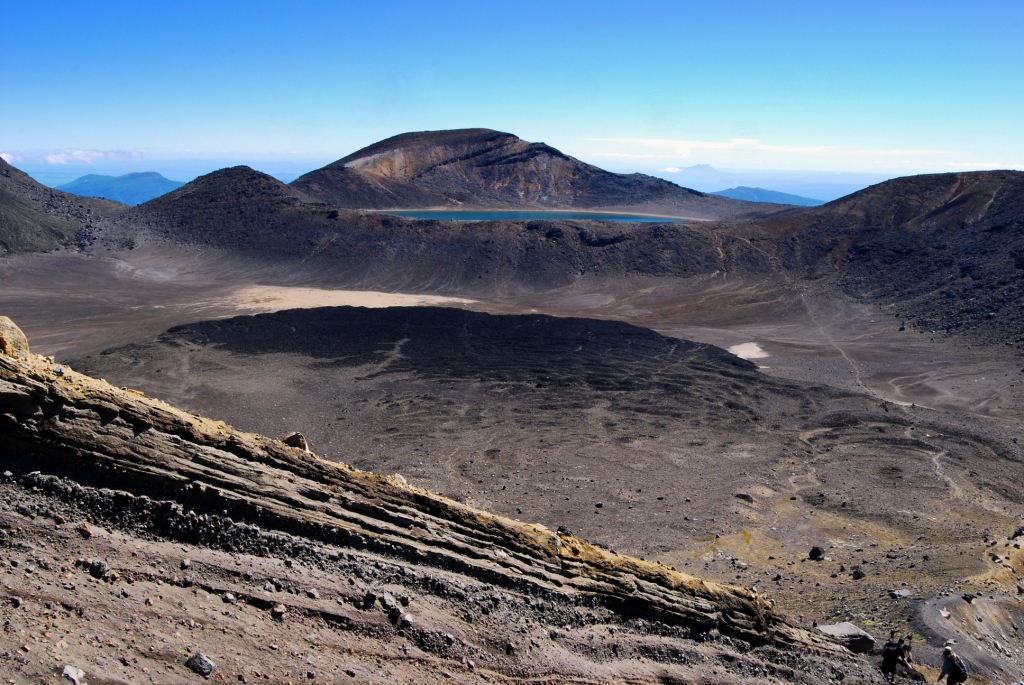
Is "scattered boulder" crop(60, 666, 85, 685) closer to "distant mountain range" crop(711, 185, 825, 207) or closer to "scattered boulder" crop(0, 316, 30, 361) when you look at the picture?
"scattered boulder" crop(0, 316, 30, 361)

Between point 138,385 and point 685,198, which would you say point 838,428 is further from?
point 685,198

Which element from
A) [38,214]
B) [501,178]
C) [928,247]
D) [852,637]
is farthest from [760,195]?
[852,637]

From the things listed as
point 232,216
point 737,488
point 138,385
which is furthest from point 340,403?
point 232,216

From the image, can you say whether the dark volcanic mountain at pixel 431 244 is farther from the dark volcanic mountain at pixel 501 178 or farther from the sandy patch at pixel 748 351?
the dark volcanic mountain at pixel 501 178

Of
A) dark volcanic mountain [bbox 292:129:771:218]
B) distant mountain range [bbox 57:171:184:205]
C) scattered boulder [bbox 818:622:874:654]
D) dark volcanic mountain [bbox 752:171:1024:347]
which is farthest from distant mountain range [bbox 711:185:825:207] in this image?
scattered boulder [bbox 818:622:874:654]

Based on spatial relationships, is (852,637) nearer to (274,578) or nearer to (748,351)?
(274,578)

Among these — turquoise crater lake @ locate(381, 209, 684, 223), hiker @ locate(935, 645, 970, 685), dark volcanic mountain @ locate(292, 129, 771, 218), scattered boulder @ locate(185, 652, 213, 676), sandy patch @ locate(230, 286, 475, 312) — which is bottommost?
hiker @ locate(935, 645, 970, 685)

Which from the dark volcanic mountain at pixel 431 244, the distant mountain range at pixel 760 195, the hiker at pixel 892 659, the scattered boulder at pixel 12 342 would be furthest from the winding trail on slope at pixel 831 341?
the distant mountain range at pixel 760 195
